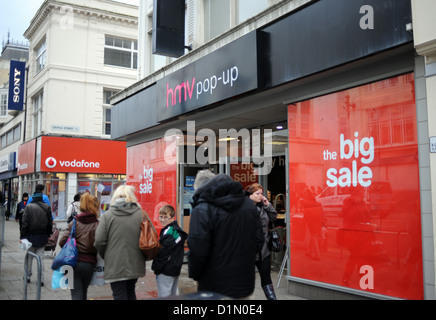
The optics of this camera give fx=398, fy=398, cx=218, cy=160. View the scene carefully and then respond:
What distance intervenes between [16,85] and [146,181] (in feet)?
58.3

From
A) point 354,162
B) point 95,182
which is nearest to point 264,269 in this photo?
point 354,162

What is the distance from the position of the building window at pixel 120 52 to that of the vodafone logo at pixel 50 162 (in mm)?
6354

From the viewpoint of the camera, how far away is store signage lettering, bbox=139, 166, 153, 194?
11.8 meters

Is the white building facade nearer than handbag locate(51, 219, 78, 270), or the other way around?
handbag locate(51, 219, 78, 270)

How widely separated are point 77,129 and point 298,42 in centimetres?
1812

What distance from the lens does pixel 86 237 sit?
459cm

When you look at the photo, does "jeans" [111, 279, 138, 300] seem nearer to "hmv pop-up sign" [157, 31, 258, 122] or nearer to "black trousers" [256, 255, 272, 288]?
"black trousers" [256, 255, 272, 288]

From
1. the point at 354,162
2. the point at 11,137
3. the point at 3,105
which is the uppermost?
the point at 3,105

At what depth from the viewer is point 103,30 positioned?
2270 cm

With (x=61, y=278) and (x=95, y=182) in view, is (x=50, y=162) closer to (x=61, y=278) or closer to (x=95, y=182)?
(x=95, y=182)

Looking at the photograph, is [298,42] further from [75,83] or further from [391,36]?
[75,83]

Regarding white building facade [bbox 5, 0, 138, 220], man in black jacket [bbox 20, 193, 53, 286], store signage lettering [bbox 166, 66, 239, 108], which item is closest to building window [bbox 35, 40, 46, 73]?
white building facade [bbox 5, 0, 138, 220]

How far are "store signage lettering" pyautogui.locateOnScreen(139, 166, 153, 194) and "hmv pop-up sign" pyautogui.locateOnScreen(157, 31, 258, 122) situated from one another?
7.33 feet
